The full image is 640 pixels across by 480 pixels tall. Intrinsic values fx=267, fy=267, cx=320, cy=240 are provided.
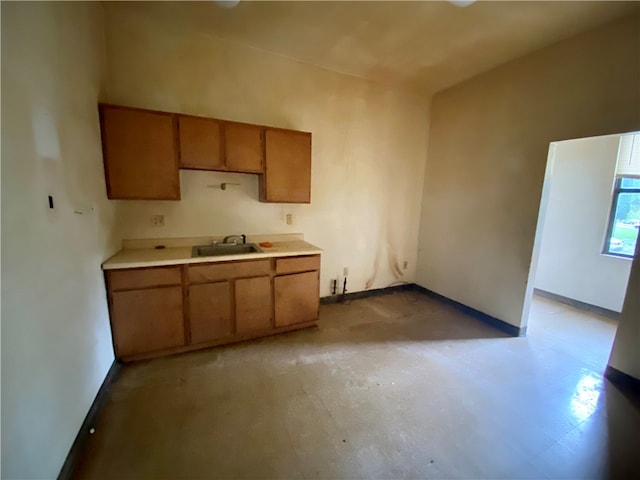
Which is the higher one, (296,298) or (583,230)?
(583,230)

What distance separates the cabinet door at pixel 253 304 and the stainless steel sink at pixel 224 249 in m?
0.31

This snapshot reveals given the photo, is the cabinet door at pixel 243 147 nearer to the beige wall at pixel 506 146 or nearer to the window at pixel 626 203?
the beige wall at pixel 506 146

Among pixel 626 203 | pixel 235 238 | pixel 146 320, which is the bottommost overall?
pixel 146 320

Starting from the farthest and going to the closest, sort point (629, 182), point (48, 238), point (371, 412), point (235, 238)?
1. point (629, 182)
2. point (235, 238)
3. point (371, 412)
4. point (48, 238)

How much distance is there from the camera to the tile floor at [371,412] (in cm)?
146

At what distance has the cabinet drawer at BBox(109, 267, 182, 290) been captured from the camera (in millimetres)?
2093

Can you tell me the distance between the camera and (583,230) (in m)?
3.71

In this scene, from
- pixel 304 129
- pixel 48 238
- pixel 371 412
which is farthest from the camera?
pixel 304 129

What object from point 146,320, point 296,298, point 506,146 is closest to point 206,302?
point 146,320

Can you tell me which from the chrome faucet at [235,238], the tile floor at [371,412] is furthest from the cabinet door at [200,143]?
the tile floor at [371,412]

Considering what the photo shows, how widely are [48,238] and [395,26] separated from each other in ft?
9.54

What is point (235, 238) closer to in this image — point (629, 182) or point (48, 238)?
point (48, 238)

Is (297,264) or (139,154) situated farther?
(297,264)

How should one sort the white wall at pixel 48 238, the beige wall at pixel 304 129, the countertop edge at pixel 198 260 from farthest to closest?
the beige wall at pixel 304 129 < the countertop edge at pixel 198 260 < the white wall at pixel 48 238
